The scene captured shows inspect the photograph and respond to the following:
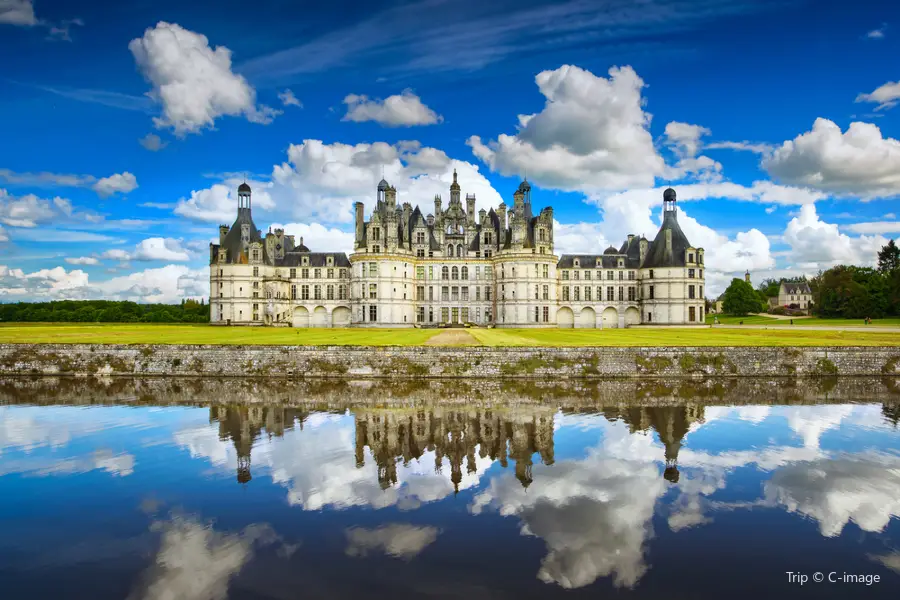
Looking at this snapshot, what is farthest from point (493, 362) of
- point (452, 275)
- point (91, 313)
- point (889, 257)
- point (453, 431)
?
point (889, 257)

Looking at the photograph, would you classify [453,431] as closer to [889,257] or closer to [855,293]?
[855,293]

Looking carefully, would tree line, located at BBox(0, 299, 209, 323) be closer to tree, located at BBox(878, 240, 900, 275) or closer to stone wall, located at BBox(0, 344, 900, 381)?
stone wall, located at BBox(0, 344, 900, 381)

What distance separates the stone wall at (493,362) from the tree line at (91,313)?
139 ft

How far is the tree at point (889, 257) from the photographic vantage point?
291 ft

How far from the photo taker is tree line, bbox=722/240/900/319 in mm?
70812

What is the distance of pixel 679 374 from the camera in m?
30.0

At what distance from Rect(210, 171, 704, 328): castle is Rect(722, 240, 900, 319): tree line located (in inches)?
1037

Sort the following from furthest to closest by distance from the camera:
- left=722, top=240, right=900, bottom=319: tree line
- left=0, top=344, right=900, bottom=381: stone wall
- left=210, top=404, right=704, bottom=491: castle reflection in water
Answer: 1. left=722, top=240, right=900, bottom=319: tree line
2. left=0, top=344, right=900, bottom=381: stone wall
3. left=210, top=404, right=704, bottom=491: castle reflection in water

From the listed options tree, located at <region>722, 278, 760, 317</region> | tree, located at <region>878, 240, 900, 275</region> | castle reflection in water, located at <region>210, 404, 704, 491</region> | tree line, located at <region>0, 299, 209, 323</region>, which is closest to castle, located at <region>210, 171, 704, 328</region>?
tree line, located at <region>0, 299, 209, 323</region>

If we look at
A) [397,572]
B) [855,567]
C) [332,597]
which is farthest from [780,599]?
[332,597]

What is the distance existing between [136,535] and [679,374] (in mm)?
26176

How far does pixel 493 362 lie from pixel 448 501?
1767 centimetres

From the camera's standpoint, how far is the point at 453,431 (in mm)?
18531

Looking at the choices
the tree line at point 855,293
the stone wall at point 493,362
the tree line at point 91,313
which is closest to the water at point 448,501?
the stone wall at point 493,362
